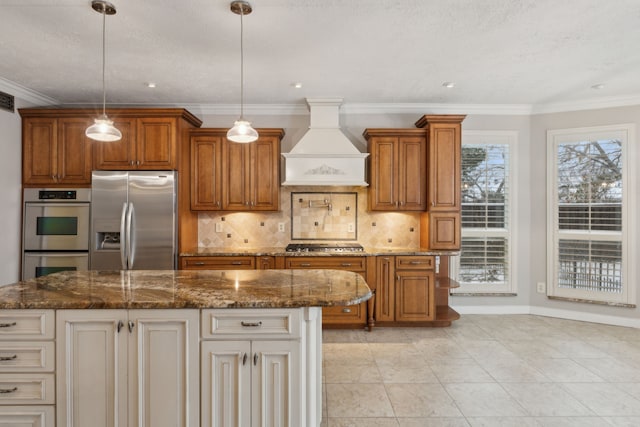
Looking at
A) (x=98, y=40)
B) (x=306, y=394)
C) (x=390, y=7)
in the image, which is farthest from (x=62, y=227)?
(x=390, y=7)

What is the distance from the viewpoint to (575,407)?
96.7 inches

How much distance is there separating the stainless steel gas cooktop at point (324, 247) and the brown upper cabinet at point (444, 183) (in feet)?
3.08

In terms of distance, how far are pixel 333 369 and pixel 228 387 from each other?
1.45m

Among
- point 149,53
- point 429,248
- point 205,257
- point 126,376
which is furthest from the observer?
point 429,248

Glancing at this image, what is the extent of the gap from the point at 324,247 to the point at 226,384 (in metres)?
2.68

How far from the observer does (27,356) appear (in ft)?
5.82

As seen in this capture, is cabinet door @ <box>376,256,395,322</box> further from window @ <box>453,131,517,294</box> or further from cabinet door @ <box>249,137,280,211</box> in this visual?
cabinet door @ <box>249,137,280,211</box>

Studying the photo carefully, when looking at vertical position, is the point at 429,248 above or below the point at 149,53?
below

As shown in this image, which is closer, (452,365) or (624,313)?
(452,365)

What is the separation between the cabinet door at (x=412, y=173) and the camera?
14.1 ft

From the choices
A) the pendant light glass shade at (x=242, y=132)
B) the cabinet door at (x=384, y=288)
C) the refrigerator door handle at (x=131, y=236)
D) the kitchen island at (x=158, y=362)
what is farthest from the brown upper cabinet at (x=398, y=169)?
the refrigerator door handle at (x=131, y=236)

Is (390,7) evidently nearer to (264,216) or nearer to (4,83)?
(264,216)

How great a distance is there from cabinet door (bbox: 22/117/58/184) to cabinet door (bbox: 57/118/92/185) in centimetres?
6

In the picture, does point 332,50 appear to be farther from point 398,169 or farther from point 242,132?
point 398,169
